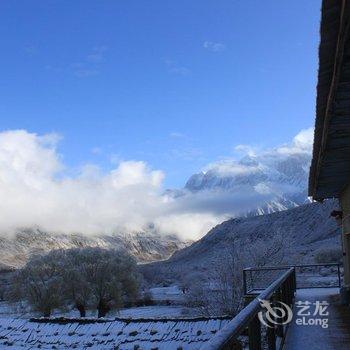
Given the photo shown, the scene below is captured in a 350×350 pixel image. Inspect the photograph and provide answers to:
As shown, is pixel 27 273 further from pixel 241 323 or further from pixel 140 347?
pixel 241 323

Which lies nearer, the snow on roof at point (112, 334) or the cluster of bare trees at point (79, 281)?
the snow on roof at point (112, 334)

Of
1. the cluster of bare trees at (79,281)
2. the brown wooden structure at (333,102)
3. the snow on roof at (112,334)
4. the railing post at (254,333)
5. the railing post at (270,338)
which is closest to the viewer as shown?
the brown wooden structure at (333,102)

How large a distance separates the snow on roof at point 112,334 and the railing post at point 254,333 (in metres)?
16.6

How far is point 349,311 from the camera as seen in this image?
10.1 m

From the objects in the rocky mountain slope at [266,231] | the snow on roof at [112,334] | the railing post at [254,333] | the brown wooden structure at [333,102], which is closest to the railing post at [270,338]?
the railing post at [254,333]

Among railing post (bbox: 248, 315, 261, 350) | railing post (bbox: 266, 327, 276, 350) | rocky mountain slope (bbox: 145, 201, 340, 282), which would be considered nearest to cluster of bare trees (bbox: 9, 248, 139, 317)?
railing post (bbox: 266, 327, 276, 350)

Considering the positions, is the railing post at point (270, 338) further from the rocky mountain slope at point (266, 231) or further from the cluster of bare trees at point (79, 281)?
the rocky mountain slope at point (266, 231)

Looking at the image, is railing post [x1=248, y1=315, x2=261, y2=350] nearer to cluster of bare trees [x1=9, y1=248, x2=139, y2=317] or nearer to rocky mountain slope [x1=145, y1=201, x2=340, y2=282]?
cluster of bare trees [x1=9, y1=248, x2=139, y2=317]

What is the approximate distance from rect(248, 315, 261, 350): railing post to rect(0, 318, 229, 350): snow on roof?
1657 cm

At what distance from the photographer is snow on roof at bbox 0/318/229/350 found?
21469 millimetres

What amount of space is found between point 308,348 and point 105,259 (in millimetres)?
58134

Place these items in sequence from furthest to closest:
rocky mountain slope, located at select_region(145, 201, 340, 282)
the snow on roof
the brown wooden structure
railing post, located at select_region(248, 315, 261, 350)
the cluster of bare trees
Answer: rocky mountain slope, located at select_region(145, 201, 340, 282), the cluster of bare trees, the snow on roof, railing post, located at select_region(248, 315, 261, 350), the brown wooden structure

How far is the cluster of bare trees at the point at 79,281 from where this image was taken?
56656 mm

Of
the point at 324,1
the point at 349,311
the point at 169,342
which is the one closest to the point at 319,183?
the point at 349,311
